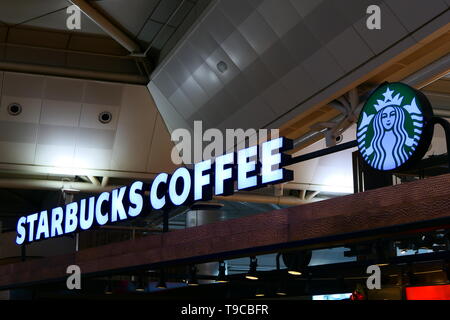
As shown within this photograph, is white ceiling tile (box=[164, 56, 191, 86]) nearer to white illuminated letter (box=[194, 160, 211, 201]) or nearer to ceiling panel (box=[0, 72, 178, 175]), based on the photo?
ceiling panel (box=[0, 72, 178, 175])

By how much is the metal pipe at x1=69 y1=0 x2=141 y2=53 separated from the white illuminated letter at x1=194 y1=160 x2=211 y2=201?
8.18 metres

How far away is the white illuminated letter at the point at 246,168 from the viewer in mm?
11031

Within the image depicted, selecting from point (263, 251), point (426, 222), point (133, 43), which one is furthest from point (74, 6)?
point (426, 222)

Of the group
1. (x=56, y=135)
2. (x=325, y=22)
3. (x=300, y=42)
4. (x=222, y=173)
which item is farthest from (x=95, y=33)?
(x=222, y=173)

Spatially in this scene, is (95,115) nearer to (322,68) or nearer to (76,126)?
(76,126)

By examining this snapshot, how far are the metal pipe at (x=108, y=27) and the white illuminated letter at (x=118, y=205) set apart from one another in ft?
20.4

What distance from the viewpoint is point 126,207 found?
14.0 metres

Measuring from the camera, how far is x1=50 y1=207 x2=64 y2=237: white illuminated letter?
16.8 m

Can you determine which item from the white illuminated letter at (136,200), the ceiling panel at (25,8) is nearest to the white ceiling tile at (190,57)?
the ceiling panel at (25,8)

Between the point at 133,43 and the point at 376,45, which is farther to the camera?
the point at 133,43

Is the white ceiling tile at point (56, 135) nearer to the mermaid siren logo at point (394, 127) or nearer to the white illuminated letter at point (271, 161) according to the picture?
the white illuminated letter at point (271, 161)

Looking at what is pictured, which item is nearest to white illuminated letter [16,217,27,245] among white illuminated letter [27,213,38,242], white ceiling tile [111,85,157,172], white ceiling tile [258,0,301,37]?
white illuminated letter [27,213,38,242]

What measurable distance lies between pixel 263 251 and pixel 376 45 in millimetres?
7090

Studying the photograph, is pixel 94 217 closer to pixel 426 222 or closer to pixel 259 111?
pixel 259 111
